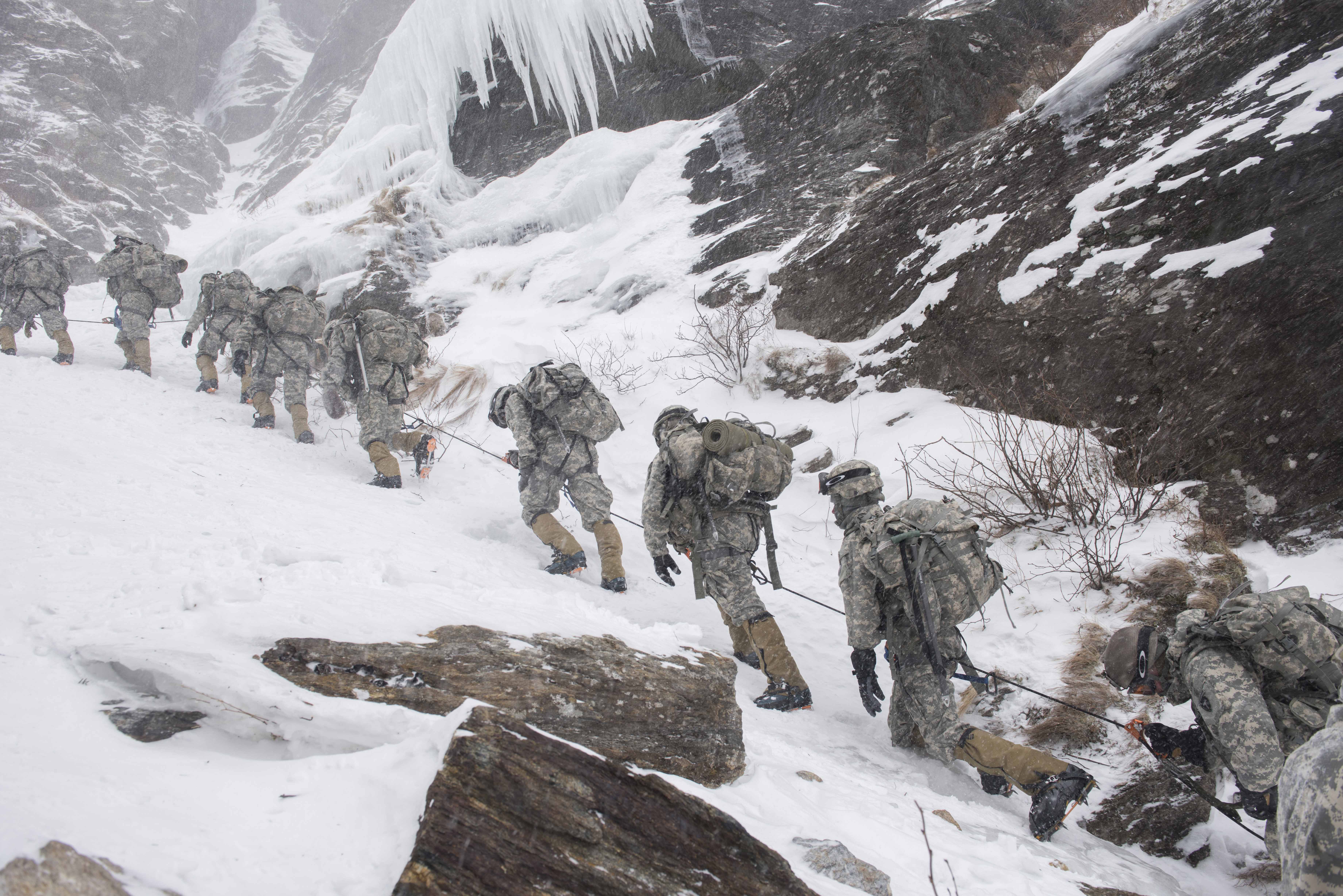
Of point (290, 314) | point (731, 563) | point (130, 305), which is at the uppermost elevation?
point (290, 314)

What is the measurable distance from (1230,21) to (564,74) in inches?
469

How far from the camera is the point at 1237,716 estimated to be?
2.06 meters

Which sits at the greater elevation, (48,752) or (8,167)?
(8,167)

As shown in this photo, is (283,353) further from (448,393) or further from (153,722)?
(153,722)

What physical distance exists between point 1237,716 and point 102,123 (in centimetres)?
4307

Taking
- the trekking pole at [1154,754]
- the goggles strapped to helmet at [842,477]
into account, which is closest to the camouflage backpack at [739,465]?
the goggles strapped to helmet at [842,477]

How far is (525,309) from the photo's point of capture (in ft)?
35.1

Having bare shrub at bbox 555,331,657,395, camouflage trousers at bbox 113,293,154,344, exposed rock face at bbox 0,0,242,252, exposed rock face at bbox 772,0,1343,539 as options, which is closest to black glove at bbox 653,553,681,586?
exposed rock face at bbox 772,0,1343,539

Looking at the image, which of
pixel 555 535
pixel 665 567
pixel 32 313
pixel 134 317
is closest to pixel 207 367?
pixel 134 317

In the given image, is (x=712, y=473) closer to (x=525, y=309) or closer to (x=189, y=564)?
(x=189, y=564)

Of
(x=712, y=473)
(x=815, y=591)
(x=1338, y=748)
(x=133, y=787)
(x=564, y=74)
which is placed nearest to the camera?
(x=1338, y=748)

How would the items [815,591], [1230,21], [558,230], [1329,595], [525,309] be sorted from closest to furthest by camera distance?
[1329,595] < [815,591] < [1230,21] < [525,309] < [558,230]

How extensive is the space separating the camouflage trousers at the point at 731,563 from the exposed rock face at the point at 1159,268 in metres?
2.53

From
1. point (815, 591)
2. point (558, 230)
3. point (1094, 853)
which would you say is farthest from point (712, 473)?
point (558, 230)
